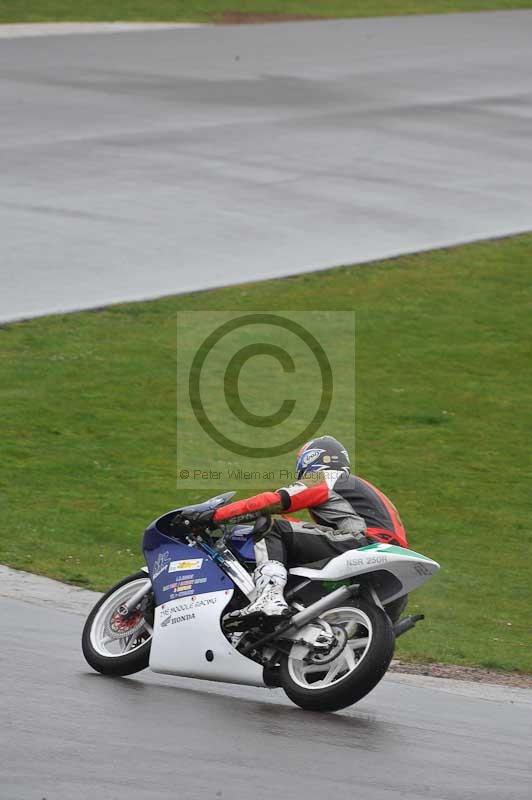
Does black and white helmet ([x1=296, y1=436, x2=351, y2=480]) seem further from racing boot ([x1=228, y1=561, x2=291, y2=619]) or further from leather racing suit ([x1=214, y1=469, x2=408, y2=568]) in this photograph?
racing boot ([x1=228, y1=561, x2=291, y2=619])

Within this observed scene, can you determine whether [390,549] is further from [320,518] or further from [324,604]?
[320,518]

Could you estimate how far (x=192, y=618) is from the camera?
9.31 meters

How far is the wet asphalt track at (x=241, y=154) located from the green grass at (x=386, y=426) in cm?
88

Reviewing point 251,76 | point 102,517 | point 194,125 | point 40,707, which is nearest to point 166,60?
point 251,76

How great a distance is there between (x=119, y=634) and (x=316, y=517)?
1.55 metres

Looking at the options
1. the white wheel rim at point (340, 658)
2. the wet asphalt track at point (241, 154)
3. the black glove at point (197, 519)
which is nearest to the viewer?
the white wheel rim at point (340, 658)

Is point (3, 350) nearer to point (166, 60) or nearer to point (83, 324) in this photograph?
point (83, 324)

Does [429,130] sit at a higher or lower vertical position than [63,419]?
higher

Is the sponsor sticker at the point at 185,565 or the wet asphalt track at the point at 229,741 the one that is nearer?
the wet asphalt track at the point at 229,741

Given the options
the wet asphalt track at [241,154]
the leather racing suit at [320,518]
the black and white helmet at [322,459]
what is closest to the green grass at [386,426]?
the wet asphalt track at [241,154]

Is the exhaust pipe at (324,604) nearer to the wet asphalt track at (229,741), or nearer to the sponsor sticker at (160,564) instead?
the wet asphalt track at (229,741)

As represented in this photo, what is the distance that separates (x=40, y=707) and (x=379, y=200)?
21853 millimetres

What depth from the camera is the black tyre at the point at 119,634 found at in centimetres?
955

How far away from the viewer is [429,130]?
3462cm
